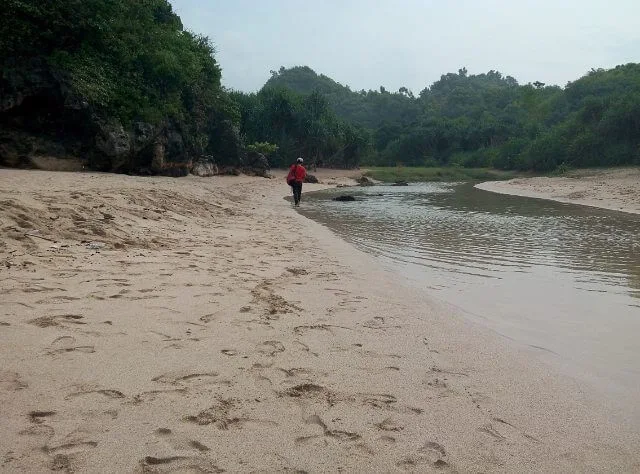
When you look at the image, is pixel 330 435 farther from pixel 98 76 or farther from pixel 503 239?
pixel 98 76

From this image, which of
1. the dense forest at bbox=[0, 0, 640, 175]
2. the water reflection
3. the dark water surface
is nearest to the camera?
the dark water surface

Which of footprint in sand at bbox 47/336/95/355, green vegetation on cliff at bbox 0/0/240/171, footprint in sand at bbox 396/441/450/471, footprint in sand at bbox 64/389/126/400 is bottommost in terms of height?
footprint in sand at bbox 396/441/450/471

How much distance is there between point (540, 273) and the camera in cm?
664

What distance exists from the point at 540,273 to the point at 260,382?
5.10 metres

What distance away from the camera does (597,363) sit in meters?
3.45

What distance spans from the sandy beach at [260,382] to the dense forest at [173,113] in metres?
11.9

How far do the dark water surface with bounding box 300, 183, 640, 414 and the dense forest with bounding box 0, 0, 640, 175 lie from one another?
29.4ft

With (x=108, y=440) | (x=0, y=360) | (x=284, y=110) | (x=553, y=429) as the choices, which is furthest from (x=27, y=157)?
(x=284, y=110)

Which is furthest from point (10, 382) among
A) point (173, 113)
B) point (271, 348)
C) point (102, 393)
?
point (173, 113)

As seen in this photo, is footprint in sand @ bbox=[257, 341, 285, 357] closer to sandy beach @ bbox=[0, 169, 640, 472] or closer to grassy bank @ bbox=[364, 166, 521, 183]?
sandy beach @ bbox=[0, 169, 640, 472]

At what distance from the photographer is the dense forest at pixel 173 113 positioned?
14.9m

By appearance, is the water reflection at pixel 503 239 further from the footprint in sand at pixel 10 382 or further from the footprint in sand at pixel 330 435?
the footprint in sand at pixel 10 382

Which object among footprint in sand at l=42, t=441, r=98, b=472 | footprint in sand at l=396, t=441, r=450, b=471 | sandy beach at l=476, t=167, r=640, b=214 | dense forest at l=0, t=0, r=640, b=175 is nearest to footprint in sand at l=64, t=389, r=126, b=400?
footprint in sand at l=42, t=441, r=98, b=472

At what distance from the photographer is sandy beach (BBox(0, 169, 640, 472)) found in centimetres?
216
